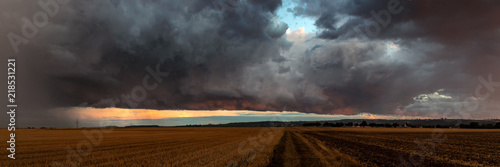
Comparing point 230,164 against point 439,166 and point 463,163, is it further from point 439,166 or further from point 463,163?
point 463,163

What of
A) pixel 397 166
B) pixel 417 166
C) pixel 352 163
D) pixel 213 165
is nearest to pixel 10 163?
pixel 213 165

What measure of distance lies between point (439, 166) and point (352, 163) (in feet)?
20.3

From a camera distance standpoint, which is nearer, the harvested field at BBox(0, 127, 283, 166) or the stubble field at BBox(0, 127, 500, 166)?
the harvested field at BBox(0, 127, 283, 166)

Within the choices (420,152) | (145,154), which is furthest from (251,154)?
(420,152)

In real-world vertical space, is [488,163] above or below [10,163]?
below

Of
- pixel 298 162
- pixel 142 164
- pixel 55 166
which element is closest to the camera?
pixel 55 166

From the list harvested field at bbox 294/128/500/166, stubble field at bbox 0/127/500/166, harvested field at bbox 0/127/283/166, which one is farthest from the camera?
harvested field at bbox 294/128/500/166

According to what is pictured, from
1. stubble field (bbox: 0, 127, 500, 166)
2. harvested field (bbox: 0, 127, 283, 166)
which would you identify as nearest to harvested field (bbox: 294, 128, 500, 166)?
stubble field (bbox: 0, 127, 500, 166)

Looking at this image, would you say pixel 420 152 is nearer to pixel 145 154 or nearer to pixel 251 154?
pixel 251 154

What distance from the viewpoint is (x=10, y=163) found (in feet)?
65.8

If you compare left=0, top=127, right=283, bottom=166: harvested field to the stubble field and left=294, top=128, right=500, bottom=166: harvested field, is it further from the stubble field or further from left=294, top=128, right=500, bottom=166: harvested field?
left=294, top=128, right=500, bottom=166: harvested field

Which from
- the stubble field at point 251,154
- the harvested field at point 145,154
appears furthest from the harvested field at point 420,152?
the harvested field at point 145,154

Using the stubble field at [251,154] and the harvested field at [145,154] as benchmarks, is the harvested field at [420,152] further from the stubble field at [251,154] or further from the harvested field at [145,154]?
the harvested field at [145,154]

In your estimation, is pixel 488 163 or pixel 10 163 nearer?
pixel 10 163
